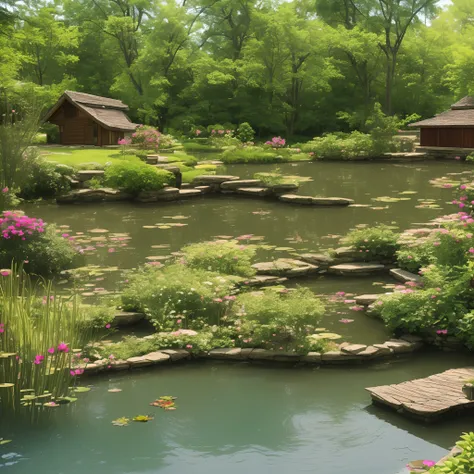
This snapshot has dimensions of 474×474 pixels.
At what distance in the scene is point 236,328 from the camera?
8.05m

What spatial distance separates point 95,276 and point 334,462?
6.64m

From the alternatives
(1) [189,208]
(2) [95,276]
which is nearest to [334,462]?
(2) [95,276]

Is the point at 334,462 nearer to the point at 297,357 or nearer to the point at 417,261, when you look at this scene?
the point at 297,357

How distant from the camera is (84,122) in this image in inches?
1353

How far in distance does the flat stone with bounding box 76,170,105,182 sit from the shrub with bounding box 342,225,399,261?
1246 centimetres

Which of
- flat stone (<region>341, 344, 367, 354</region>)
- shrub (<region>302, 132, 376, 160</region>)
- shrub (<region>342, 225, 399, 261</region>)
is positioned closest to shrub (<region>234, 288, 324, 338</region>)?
flat stone (<region>341, 344, 367, 354</region>)

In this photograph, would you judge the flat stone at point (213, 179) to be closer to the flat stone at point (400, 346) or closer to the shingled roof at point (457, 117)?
the flat stone at point (400, 346)

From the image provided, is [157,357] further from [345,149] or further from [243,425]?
[345,149]

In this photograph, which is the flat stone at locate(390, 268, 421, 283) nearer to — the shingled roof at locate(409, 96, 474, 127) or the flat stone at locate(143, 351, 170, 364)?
the flat stone at locate(143, 351, 170, 364)

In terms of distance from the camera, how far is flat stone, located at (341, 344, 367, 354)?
24.6 ft

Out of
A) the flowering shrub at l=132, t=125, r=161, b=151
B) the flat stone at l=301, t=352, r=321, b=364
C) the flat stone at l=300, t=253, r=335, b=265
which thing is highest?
the flowering shrub at l=132, t=125, r=161, b=151

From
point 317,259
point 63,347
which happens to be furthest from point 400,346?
point 317,259

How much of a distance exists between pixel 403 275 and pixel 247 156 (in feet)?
70.3

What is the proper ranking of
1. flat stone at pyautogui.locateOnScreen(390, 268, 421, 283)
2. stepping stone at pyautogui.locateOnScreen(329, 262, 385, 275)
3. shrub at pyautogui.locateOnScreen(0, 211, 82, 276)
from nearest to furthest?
flat stone at pyautogui.locateOnScreen(390, 268, 421, 283) → shrub at pyautogui.locateOnScreen(0, 211, 82, 276) → stepping stone at pyautogui.locateOnScreen(329, 262, 385, 275)
